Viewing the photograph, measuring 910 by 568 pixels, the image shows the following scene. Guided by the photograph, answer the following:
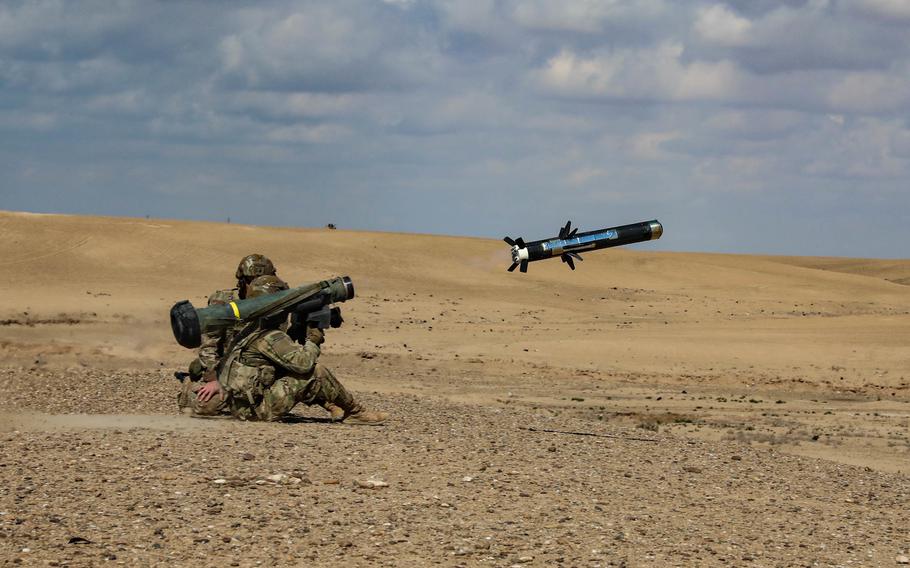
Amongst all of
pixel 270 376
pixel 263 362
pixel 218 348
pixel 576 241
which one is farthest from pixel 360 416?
pixel 576 241

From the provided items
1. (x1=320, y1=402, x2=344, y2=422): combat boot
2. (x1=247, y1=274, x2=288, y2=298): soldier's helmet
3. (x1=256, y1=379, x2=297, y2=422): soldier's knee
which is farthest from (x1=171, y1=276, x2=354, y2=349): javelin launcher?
(x1=320, y1=402, x2=344, y2=422): combat boot

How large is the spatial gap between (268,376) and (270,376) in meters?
0.02

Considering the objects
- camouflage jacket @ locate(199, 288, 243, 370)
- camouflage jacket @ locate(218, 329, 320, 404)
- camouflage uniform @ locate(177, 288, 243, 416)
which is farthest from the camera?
camouflage jacket @ locate(199, 288, 243, 370)

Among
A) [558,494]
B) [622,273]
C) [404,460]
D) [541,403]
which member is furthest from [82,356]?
[622,273]

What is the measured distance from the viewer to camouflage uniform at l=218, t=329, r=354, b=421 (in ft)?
47.2

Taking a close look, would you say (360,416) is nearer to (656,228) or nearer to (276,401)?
(276,401)

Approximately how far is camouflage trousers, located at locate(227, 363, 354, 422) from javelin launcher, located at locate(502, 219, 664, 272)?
3.32m

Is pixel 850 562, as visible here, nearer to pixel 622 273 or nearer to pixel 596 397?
pixel 596 397

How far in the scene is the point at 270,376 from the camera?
47.5 feet

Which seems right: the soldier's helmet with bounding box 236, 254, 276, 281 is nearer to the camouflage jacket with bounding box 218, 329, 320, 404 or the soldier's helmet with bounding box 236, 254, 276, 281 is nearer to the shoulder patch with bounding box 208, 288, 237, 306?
the shoulder patch with bounding box 208, 288, 237, 306

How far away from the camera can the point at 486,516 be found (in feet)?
33.2

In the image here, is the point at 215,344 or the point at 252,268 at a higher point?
the point at 252,268

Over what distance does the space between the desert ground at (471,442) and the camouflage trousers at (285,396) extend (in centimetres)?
39

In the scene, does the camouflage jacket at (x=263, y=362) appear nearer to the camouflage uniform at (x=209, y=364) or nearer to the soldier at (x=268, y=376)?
the soldier at (x=268, y=376)
